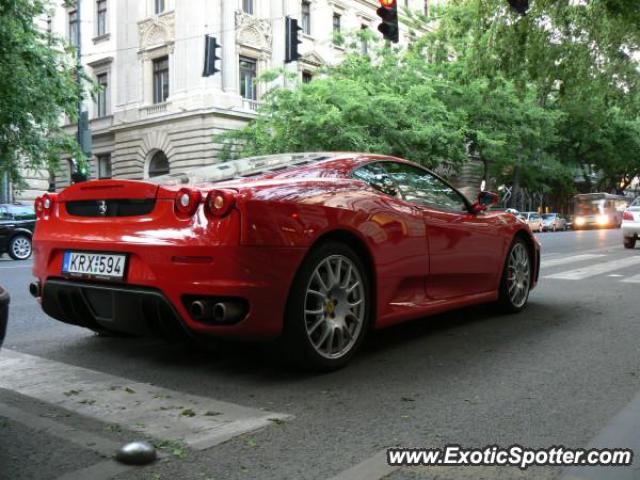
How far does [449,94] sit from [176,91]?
503 inches

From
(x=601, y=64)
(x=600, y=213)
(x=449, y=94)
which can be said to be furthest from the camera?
(x=600, y=213)

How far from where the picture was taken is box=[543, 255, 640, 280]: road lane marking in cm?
946

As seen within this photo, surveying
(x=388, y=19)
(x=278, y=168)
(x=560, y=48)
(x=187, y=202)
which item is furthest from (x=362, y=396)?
(x=560, y=48)

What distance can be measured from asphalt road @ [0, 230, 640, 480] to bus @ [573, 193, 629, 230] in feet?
142

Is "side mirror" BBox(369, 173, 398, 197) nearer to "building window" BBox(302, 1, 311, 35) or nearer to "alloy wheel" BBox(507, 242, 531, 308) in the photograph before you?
"alloy wheel" BBox(507, 242, 531, 308)

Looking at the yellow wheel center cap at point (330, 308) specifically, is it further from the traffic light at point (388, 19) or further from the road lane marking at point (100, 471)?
the traffic light at point (388, 19)

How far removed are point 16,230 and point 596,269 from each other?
43.1 feet

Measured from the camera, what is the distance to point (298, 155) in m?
4.88

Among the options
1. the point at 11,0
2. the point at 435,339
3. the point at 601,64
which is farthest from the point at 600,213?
the point at 435,339

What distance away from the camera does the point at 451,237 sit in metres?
4.99

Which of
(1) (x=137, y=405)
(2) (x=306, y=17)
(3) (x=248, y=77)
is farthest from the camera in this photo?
(2) (x=306, y=17)

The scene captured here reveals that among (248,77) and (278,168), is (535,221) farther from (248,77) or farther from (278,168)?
(278,168)

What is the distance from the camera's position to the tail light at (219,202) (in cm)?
350

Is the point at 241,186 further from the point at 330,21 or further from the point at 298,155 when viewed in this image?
the point at 330,21
